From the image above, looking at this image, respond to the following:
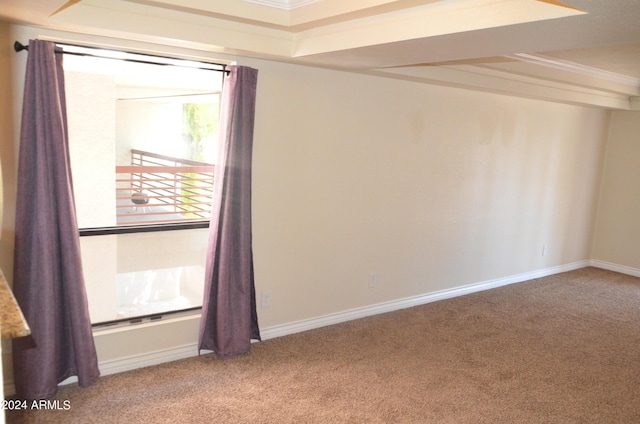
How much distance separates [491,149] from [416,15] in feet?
9.40

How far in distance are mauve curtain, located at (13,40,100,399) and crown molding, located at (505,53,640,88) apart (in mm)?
3073

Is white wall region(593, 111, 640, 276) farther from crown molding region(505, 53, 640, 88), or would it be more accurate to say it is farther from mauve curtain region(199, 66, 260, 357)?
mauve curtain region(199, 66, 260, 357)

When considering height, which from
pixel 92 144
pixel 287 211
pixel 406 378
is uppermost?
pixel 92 144

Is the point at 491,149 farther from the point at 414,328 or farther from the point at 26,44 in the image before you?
the point at 26,44

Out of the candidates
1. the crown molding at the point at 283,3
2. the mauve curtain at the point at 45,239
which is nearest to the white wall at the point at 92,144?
the mauve curtain at the point at 45,239

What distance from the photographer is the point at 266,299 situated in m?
3.77

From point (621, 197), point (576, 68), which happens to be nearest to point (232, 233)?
point (576, 68)

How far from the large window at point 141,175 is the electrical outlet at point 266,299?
47 cm

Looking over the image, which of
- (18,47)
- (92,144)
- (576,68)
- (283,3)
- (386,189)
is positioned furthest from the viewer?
(576,68)

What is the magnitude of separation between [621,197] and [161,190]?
5662 mm

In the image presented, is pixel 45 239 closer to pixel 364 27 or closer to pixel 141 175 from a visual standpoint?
pixel 141 175

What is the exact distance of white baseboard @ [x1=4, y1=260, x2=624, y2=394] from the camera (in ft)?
10.5

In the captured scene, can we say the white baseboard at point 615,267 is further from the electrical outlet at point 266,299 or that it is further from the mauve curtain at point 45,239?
the mauve curtain at point 45,239

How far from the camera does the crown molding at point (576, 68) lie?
395cm
